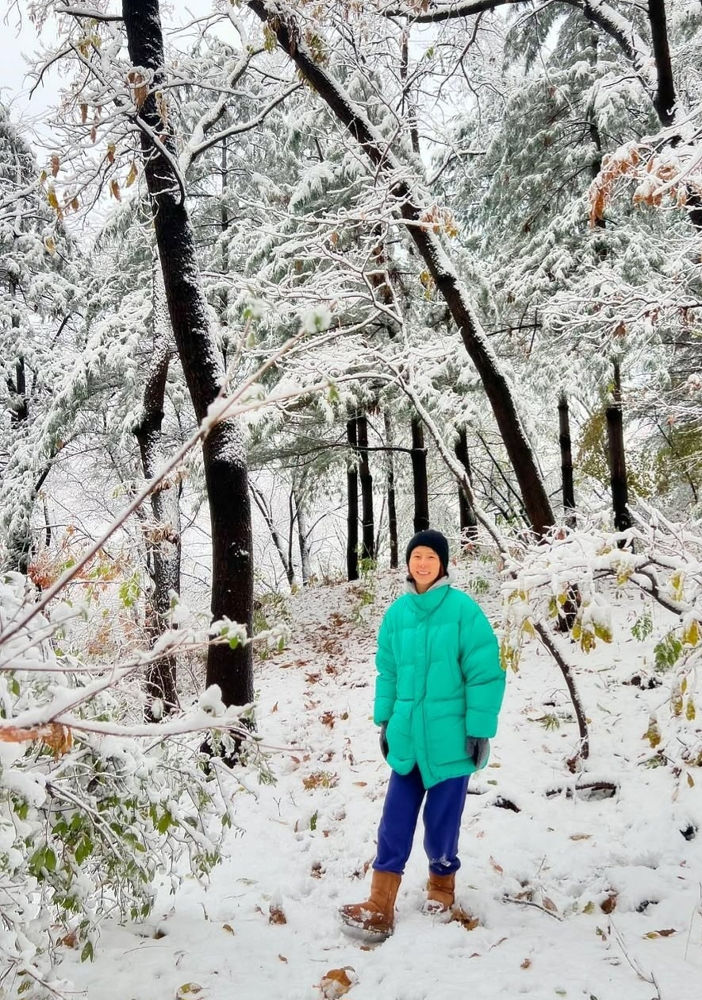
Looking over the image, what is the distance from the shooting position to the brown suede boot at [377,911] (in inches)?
108

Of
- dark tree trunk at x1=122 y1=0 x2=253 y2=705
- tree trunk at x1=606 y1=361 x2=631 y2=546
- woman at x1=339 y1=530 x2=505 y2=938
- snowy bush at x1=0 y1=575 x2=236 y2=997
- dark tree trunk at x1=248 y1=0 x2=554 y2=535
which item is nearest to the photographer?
snowy bush at x1=0 y1=575 x2=236 y2=997

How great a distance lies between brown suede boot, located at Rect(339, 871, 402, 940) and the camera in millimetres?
2746

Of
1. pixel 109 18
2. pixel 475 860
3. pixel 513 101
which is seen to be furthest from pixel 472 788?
pixel 513 101

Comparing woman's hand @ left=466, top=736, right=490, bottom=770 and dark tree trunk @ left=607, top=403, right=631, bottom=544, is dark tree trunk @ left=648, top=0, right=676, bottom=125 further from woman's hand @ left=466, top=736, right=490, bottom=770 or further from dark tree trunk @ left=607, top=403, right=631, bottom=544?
dark tree trunk @ left=607, top=403, right=631, bottom=544

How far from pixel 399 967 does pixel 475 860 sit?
97cm

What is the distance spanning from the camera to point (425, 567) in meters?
3.11

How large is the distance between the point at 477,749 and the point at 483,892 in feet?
2.47

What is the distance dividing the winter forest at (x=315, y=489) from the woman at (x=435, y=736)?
9.2 inches

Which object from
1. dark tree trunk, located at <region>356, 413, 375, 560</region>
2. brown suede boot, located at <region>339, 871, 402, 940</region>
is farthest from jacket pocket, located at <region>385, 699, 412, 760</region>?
dark tree trunk, located at <region>356, 413, 375, 560</region>

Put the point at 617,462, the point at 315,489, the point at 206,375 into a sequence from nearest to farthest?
the point at 206,375, the point at 617,462, the point at 315,489

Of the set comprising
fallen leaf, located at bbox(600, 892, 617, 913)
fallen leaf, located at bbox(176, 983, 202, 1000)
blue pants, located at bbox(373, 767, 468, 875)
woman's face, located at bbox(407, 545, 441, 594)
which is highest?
woman's face, located at bbox(407, 545, 441, 594)

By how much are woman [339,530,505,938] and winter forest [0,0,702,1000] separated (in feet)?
0.76

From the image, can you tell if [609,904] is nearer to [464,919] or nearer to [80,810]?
[464,919]

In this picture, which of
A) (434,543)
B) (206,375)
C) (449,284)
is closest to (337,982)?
(434,543)
